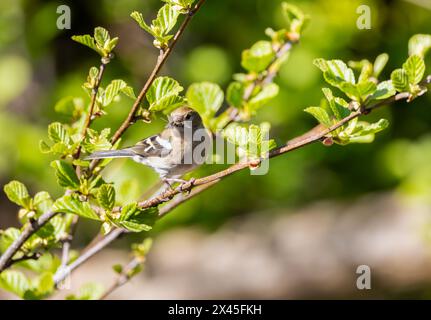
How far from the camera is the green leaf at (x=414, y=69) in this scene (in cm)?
110

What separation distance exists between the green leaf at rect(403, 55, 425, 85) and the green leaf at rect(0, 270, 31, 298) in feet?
2.88

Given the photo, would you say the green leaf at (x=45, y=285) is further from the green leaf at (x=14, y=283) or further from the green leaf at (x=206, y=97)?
the green leaf at (x=206, y=97)

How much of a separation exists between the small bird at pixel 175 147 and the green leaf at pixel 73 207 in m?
0.46

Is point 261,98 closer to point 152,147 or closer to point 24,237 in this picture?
point 152,147

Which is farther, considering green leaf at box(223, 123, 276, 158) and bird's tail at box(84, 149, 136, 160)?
bird's tail at box(84, 149, 136, 160)

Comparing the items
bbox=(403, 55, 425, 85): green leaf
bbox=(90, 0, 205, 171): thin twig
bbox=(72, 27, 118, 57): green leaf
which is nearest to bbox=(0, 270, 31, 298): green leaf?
bbox=(90, 0, 205, 171): thin twig

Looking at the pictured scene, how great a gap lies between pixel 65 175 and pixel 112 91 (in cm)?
18

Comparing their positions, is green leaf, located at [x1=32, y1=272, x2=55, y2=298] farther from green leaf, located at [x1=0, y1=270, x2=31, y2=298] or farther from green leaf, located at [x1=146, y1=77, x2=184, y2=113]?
green leaf, located at [x1=146, y1=77, x2=184, y2=113]

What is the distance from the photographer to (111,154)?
1376mm

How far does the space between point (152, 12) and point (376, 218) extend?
5.90 ft

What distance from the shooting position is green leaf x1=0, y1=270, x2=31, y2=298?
1322 mm

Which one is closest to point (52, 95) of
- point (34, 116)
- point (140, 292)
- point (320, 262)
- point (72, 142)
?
point (34, 116)
